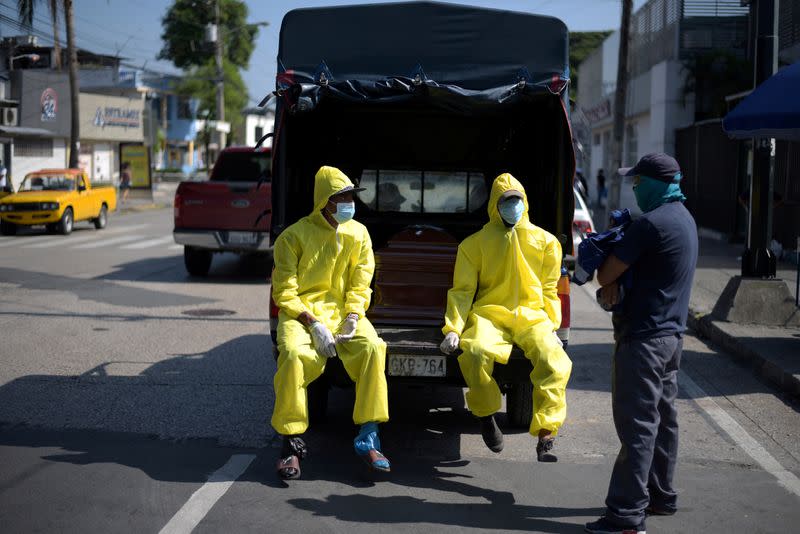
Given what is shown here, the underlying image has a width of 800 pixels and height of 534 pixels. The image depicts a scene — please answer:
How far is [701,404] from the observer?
26.2 feet

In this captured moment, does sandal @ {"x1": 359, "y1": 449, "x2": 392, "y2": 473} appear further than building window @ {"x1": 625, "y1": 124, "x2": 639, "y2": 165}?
No

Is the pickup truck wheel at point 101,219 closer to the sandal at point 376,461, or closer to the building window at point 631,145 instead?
the building window at point 631,145

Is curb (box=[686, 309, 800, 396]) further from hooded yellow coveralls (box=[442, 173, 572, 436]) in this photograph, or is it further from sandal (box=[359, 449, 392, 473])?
sandal (box=[359, 449, 392, 473])

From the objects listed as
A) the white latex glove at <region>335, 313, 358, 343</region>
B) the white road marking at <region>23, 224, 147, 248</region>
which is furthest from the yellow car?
the white latex glove at <region>335, 313, 358, 343</region>

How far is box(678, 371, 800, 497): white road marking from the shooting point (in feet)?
19.5

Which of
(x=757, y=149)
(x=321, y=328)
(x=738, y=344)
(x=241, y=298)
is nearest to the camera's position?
(x=321, y=328)

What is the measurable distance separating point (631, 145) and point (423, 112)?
3014 centimetres

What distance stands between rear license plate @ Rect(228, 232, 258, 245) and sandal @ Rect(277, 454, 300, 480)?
10056mm

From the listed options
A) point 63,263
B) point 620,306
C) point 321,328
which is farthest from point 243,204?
point 620,306

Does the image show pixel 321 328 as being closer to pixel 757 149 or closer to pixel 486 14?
pixel 486 14

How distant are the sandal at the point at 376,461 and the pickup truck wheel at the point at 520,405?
4.86 feet

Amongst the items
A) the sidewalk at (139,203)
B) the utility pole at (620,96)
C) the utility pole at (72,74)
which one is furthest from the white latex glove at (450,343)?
the sidewalk at (139,203)

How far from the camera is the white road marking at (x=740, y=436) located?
596cm

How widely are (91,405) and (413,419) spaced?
8.42ft
